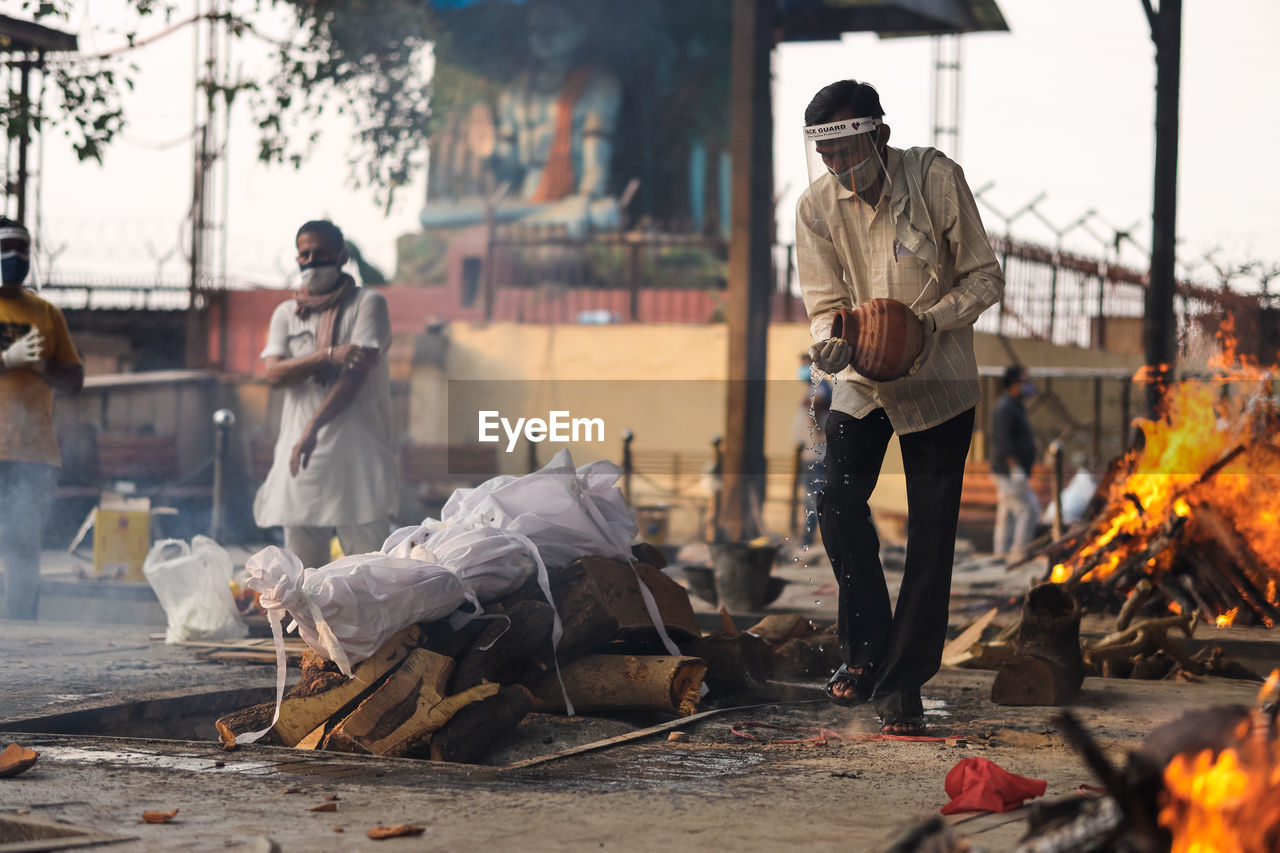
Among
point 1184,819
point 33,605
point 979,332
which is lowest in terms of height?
point 33,605

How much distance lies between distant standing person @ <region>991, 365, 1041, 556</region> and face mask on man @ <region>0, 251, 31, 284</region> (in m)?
8.08

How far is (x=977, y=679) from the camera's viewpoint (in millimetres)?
→ 5973

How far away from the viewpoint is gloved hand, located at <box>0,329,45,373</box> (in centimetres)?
714

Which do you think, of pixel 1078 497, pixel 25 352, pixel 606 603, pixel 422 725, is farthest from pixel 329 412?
pixel 1078 497

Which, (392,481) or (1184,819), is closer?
(1184,819)

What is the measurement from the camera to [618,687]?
16.1ft

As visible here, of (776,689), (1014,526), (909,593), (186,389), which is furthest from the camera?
(186,389)

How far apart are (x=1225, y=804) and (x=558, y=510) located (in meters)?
3.35

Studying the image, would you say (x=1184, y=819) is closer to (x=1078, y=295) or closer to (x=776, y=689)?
(x=776, y=689)

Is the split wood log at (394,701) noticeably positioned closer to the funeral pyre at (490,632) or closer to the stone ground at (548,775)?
the funeral pyre at (490,632)

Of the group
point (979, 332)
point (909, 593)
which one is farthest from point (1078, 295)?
point (909, 593)

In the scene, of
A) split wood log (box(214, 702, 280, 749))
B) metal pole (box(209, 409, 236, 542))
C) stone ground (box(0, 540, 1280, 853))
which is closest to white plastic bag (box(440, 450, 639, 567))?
stone ground (box(0, 540, 1280, 853))

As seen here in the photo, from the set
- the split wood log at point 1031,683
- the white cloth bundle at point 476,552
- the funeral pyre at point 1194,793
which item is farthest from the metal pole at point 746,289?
the funeral pyre at point 1194,793

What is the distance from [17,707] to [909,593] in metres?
3.04
